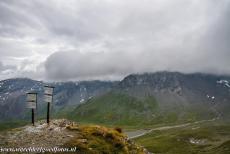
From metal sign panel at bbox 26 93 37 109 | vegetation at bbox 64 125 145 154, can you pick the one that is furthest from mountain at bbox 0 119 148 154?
metal sign panel at bbox 26 93 37 109

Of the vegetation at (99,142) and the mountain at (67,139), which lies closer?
the mountain at (67,139)

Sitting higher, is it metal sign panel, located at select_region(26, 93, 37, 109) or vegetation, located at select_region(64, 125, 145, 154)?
metal sign panel, located at select_region(26, 93, 37, 109)

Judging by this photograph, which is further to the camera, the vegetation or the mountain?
the vegetation

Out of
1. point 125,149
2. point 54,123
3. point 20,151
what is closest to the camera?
point 20,151

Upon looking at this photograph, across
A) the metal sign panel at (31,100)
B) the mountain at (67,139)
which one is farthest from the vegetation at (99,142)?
the metal sign panel at (31,100)

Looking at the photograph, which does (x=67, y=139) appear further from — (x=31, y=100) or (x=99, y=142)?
(x=31, y=100)

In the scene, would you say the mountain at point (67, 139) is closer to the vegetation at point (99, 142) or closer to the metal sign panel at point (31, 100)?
the vegetation at point (99, 142)

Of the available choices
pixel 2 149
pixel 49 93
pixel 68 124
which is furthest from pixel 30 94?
pixel 2 149

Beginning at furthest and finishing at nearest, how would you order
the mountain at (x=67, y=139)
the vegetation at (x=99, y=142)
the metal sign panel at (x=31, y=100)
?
the metal sign panel at (x=31, y=100)
the vegetation at (x=99, y=142)
the mountain at (x=67, y=139)

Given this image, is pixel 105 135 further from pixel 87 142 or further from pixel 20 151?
pixel 20 151

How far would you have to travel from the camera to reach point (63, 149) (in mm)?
37250

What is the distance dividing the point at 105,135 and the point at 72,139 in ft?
13.6

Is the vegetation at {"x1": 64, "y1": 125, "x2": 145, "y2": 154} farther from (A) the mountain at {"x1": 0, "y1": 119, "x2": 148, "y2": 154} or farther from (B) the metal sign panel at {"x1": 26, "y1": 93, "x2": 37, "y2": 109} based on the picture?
(B) the metal sign panel at {"x1": 26, "y1": 93, "x2": 37, "y2": 109}

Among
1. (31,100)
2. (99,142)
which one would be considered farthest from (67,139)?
(31,100)
